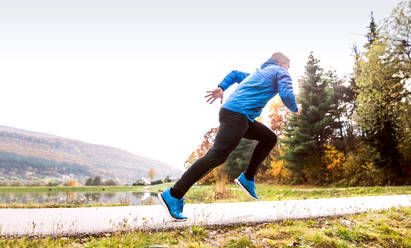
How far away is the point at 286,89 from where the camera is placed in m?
2.77

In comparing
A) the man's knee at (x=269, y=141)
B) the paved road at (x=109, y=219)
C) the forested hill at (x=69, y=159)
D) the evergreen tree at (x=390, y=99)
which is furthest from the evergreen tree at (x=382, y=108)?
the forested hill at (x=69, y=159)

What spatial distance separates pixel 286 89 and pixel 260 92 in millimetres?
279

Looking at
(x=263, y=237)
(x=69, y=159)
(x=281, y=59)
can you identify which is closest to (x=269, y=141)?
(x=281, y=59)

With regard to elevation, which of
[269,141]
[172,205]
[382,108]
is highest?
[382,108]

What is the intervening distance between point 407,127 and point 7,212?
1727 cm

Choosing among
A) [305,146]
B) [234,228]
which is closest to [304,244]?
[234,228]

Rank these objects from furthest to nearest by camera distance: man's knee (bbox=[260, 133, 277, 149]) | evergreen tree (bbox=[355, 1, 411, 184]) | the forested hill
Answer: the forested hill, evergreen tree (bbox=[355, 1, 411, 184]), man's knee (bbox=[260, 133, 277, 149])

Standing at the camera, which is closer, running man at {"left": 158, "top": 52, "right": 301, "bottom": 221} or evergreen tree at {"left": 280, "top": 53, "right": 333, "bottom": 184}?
running man at {"left": 158, "top": 52, "right": 301, "bottom": 221}

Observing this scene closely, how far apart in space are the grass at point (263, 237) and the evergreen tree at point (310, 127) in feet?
56.9

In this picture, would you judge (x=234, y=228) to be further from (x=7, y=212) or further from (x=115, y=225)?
(x=7, y=212)

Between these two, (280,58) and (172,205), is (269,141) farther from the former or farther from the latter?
(172,205)

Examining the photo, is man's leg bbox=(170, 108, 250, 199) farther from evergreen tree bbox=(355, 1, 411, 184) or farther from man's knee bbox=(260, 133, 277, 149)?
evergreen tree bbox=(355, 1, 411, 184)

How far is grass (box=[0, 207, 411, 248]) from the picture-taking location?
7.13ft

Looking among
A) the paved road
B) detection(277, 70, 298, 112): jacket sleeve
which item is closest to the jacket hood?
detection(277, 70, 298, 112): jacket sleeve
